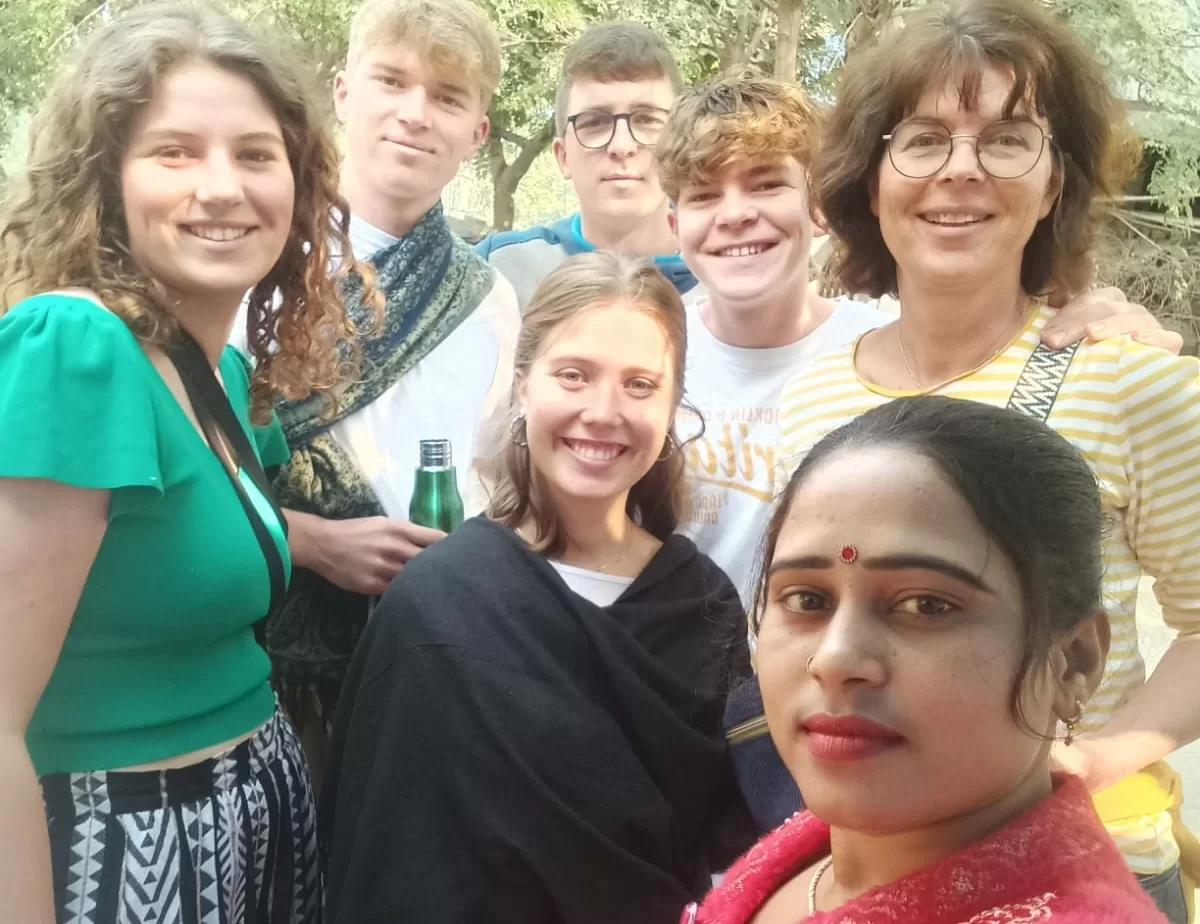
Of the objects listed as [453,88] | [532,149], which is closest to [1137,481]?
[453,88]

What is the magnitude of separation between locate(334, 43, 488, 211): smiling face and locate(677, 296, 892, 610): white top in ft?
1.89

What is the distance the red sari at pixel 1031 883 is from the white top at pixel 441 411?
3.60ft

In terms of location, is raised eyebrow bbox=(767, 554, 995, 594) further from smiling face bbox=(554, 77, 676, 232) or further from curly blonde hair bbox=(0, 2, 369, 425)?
smiling face bbox=(554, 77, 676, 232)

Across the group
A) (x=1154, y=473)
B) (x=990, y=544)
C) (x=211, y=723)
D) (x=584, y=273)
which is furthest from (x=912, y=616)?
(x=584, y=273)

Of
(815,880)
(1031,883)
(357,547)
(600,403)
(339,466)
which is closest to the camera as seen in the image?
(1031,883)

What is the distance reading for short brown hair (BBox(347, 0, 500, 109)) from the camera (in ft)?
5.82

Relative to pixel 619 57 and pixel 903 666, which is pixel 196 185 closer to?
pixel 903 666

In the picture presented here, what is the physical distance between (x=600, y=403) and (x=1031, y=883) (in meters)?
0.89

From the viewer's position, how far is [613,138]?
219 centimetres

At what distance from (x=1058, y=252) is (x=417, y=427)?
1.03 m

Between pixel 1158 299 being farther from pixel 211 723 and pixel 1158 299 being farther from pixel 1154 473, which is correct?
pixel 211 723

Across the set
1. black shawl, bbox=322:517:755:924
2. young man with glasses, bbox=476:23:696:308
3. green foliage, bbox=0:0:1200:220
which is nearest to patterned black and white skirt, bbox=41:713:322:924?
black shawl, bbox=322:517:755:924

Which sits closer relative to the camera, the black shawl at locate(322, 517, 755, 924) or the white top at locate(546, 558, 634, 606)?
the black shawl at locate(322, 517, 755, 924)

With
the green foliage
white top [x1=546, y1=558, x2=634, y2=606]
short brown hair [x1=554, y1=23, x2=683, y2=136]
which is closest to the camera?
white top [x1=546, y1=558, x2=634, y2=606]
